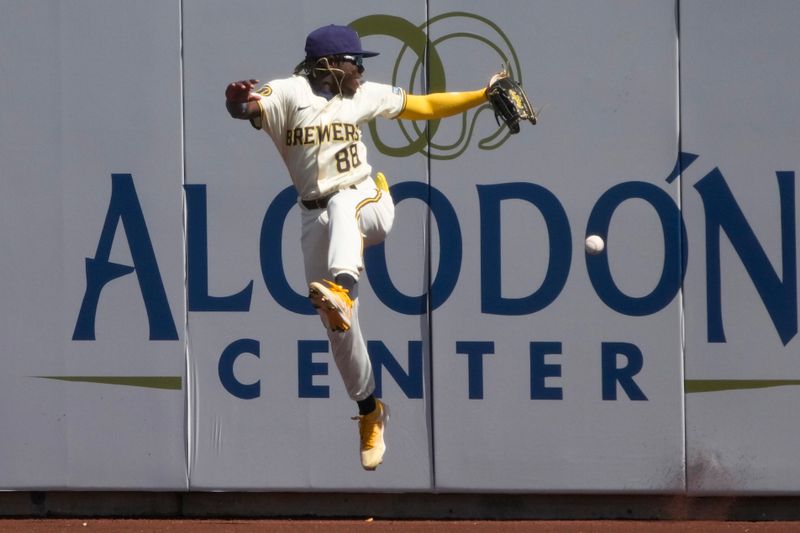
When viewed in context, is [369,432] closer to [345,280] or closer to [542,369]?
[345,280]

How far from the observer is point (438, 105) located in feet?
17.8

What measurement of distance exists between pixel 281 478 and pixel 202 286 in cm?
113

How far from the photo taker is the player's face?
5250mm

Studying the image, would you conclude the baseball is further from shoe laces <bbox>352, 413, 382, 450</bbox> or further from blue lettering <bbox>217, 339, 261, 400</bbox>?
shoe laces <bbox>352, 413, 382, 450</bbox>

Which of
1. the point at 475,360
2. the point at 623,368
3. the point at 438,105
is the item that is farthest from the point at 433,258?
the point at 438,105

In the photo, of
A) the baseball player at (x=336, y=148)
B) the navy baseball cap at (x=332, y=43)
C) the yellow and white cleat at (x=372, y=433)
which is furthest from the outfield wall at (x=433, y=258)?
the navy baseball cap at (x=332, y=43)

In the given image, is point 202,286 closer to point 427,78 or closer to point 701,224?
point 427,78

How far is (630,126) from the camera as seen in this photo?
24.6ft

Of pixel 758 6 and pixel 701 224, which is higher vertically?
pixel 758 6

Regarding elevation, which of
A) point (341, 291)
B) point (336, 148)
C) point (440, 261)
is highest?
point (336, 148)

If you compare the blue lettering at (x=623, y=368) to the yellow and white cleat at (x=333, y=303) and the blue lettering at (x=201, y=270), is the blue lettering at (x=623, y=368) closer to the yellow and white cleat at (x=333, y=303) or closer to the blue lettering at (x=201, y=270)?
the blue lettering at (x=201, y=270)

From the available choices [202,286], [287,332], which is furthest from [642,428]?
[202,286]

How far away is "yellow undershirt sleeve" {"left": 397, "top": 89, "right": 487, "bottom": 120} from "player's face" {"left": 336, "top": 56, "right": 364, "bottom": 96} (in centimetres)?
22

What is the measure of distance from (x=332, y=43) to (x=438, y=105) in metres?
0.50
